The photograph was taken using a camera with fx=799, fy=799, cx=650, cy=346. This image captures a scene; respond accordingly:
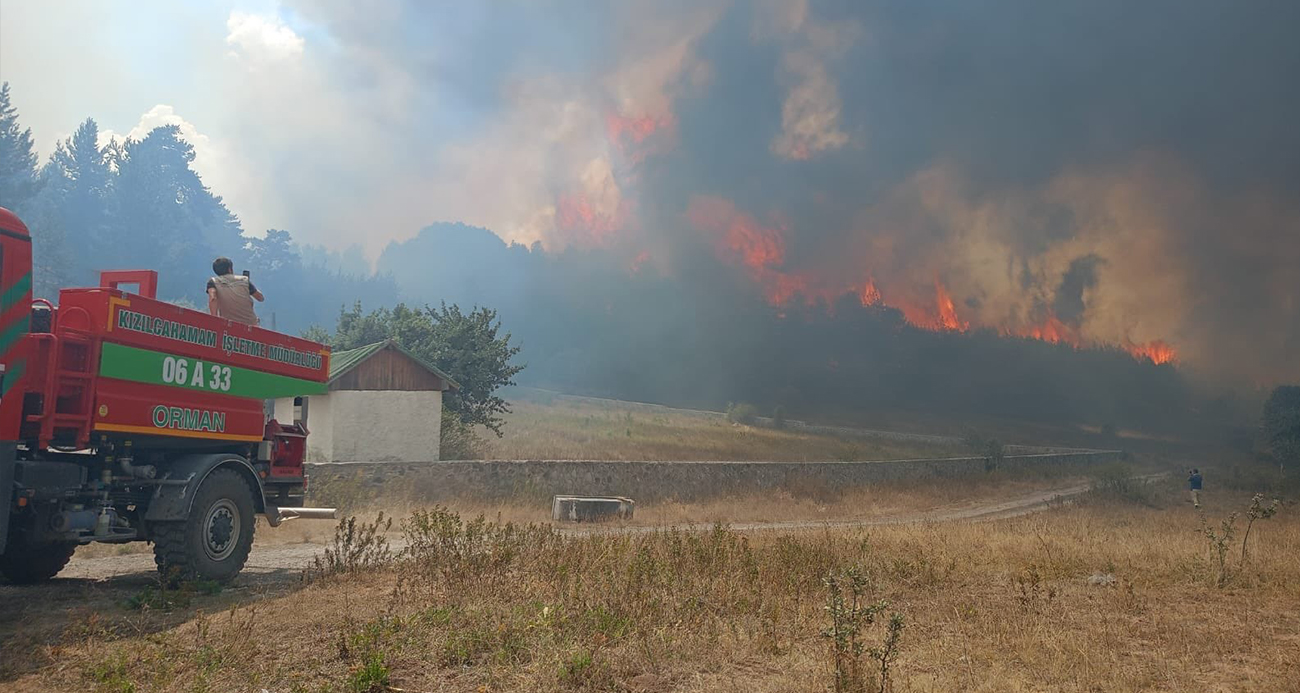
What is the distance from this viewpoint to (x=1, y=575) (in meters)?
9.95

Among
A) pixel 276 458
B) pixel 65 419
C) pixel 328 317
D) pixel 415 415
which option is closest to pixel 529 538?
pixel 276 458

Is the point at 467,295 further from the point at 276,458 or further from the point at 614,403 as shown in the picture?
the point at 276,458

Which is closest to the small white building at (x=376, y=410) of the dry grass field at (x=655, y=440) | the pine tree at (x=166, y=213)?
the dry grass field at (x=655, y=440)

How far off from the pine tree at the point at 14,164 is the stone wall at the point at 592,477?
67.7 meters

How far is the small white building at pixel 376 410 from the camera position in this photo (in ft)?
87.6

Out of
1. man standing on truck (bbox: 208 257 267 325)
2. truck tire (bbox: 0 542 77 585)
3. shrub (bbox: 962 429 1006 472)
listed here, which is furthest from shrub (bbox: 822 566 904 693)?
shrub (bbox: 962 429 1006 472)

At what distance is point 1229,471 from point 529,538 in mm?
58975

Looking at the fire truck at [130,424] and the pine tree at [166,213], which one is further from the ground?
the pine tree at [166,213]

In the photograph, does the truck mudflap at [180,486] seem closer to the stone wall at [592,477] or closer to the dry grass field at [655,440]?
the stone wall at [592,477]

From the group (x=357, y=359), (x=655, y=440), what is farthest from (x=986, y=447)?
(x=357, y=359)

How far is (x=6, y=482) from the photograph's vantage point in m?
7.50

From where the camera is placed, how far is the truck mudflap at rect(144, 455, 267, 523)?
9.16 meters

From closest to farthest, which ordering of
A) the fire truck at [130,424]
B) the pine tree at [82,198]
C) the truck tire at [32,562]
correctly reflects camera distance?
the fire truck at [130,424]
the truck tire at [32,562]
the pine tree at [82,198]

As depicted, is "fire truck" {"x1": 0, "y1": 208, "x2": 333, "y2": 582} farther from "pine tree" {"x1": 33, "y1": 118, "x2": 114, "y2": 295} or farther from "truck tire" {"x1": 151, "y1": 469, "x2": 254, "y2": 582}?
"pine tree" {"x1": 33, "y1": 118, "x2": 114, "y2": 295}
